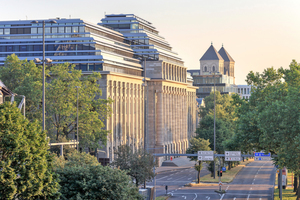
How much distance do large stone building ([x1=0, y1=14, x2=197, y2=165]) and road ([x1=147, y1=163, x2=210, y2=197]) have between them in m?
7.90

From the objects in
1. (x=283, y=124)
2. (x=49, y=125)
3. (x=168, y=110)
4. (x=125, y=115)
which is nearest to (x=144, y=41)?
(x=168, y=110)

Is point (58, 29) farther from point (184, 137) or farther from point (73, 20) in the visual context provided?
point (184, 137)

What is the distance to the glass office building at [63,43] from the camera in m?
93.6

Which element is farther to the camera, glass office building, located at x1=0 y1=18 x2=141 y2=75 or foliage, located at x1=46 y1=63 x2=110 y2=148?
glass office building, located at x1=0 y1=18 x2=141 y2=75

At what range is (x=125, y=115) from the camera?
102688 mm

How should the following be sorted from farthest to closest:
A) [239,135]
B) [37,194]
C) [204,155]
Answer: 1. [204,155]
2. [239,135]
3. [37,194]

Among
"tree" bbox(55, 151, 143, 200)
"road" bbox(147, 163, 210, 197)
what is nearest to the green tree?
"road" bbox(147, 163, 210, 197)

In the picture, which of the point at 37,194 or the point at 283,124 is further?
the point at 283,124

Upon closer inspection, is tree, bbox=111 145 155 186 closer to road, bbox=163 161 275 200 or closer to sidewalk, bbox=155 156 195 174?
road, bbox=163 161 275 200

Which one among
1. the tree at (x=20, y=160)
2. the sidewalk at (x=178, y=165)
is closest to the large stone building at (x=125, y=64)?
the sidewalk at (x=178, y=165)

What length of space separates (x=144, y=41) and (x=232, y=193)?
63.5 meters

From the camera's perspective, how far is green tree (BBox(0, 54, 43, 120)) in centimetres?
6494

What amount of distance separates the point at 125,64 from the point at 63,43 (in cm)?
1509

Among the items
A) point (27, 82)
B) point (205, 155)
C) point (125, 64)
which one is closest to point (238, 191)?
point (205, 155)
